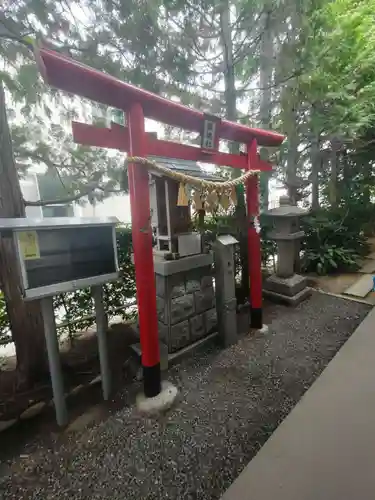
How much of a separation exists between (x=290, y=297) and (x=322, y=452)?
3044 mm

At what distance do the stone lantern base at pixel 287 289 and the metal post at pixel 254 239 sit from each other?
1093 mm

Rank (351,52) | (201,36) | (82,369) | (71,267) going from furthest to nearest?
(351,52) → (201,36) → (82,369) → (71,267)

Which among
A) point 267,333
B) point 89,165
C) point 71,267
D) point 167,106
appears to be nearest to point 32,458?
point 71,267

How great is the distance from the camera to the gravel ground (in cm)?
165

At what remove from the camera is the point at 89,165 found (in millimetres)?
3705

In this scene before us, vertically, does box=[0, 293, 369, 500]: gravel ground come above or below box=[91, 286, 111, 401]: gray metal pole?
below

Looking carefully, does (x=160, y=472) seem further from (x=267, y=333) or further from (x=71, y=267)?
(x=267, y=333)

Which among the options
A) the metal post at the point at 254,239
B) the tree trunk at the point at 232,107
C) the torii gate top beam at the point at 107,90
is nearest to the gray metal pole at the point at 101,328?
the torii gate top beam at the point at 107,90

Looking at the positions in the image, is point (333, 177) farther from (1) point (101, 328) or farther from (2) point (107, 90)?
(1) point (101, 328)

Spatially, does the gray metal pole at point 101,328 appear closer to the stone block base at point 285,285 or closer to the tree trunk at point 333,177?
the stone block base at point 285,285

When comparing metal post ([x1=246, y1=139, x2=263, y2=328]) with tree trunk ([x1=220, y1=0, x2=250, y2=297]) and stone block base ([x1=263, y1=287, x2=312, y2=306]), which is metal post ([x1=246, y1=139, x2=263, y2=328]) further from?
stone block base ([x1=263, y1=287, x2=312, y2=306])

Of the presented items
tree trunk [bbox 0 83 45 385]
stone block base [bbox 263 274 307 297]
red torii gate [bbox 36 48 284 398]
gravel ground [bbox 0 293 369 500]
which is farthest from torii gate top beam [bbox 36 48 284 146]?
stone block base [bbox 263 274 307 297]

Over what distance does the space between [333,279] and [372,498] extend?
487 centimetres

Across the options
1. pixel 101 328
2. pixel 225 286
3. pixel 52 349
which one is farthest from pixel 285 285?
pixel 52 349
